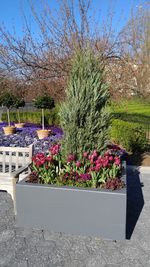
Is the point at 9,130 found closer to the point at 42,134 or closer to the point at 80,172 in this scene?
the point at 42,134

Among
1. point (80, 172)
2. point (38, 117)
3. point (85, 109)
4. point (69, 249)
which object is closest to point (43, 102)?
point (38, 117)

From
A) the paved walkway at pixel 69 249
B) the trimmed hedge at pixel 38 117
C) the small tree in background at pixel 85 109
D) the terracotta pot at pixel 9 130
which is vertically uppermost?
the small tree in background at pixel 85 109

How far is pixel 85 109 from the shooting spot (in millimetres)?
4027

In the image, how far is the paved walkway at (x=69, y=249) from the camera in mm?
2701

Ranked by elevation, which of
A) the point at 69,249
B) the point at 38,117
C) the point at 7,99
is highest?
the point at 7,99

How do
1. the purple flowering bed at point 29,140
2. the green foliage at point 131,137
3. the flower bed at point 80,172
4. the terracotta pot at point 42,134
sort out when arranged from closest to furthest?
the flower bed at point 80,172 < the green foliage at point 131,137 < the purple flowering bed at point 29,140 < the terracotta pot at point 42,134

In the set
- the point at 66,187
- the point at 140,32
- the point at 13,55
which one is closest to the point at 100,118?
the point at 66,187

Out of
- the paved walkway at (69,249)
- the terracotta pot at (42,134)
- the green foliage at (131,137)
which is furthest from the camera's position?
the terracotta pot at (42,134)

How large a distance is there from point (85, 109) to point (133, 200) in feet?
5.74

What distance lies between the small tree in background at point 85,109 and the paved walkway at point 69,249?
1.35 meters

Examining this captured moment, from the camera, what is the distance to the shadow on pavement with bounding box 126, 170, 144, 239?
3534 mm

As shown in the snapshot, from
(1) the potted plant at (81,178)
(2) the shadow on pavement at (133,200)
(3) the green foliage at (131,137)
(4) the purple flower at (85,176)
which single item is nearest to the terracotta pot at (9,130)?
(3) the green foliage at (131,137)

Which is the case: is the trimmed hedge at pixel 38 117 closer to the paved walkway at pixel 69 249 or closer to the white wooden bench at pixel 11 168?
the white wooden bench at pixel 11 168

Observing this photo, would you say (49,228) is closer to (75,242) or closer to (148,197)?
(75,242)
